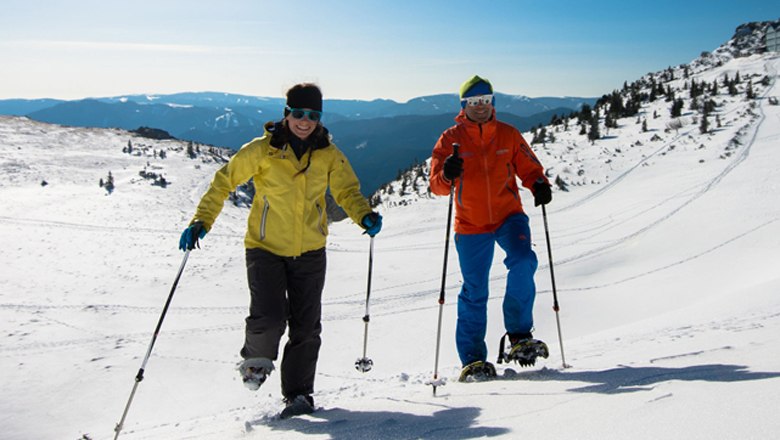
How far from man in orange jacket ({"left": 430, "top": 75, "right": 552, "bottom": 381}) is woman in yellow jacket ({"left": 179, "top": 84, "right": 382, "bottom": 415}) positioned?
1100 millimetres

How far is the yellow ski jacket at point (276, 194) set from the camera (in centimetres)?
354

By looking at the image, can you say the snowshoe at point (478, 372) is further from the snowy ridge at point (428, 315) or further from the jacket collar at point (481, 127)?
the jacket collar at point (481, 127)

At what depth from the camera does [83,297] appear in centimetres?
852

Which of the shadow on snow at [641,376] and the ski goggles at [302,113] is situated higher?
the ski goggles at [302,113]

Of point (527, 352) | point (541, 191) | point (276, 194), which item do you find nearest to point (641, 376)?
point (527, 352)

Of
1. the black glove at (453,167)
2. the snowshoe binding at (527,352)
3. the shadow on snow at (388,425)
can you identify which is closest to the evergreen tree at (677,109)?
the snowshoe binding at (527,352)

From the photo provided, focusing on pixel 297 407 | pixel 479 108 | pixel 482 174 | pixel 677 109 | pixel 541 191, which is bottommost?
pixel 297 407

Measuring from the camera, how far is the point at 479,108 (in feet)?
14.0

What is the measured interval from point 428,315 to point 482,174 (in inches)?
167

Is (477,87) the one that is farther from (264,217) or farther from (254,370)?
(254,370)

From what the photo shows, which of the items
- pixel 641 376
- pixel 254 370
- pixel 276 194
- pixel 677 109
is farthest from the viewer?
pixel 677 109

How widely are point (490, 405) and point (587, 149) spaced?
18.9 m

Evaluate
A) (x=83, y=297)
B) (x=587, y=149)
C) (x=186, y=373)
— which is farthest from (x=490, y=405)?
(x=587, y=149)

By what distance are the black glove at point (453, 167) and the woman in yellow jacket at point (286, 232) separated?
32.6 inches
